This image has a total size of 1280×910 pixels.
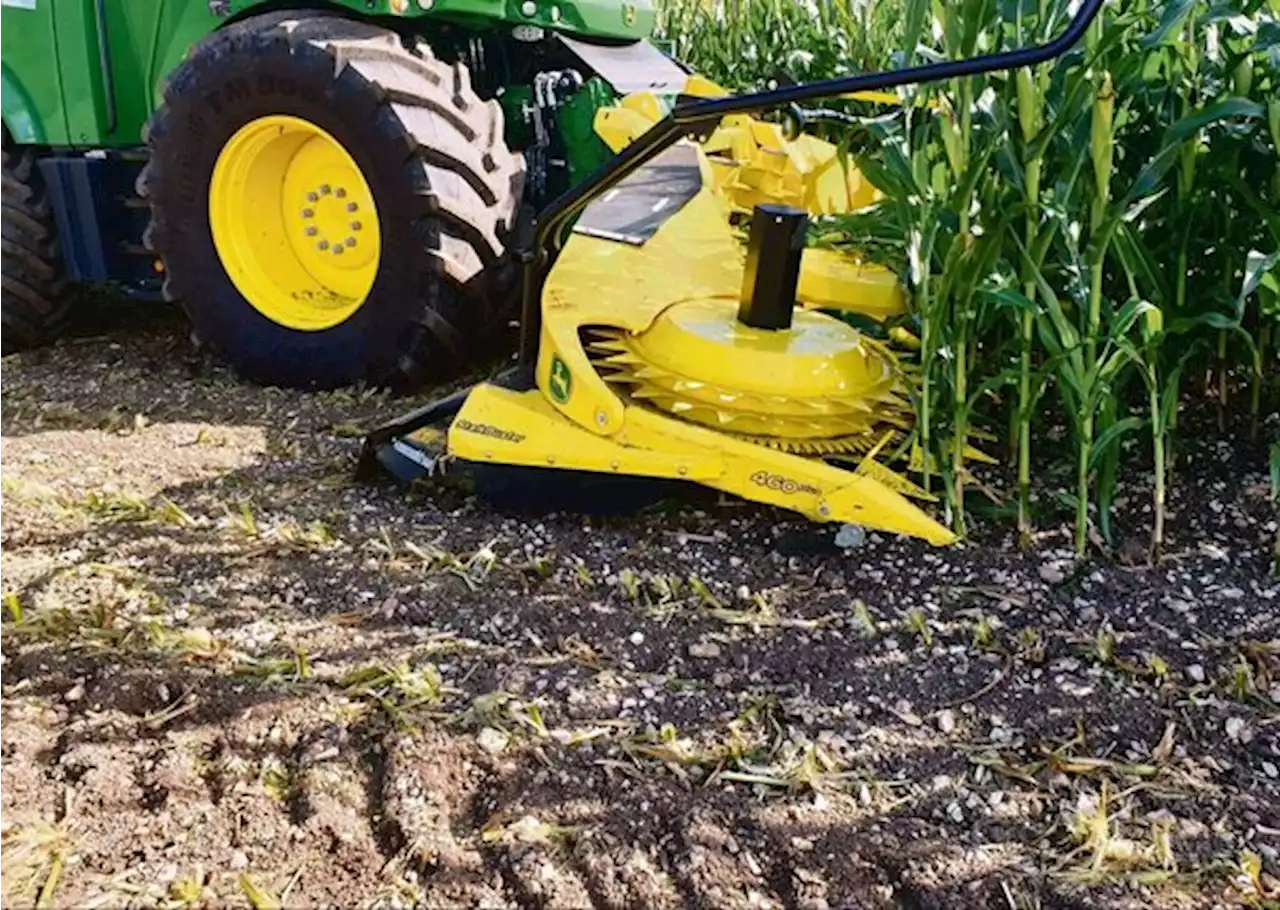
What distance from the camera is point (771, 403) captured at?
237cm

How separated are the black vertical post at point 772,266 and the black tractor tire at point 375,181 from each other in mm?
991

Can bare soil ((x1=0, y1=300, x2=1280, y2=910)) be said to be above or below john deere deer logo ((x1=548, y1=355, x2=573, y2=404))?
below

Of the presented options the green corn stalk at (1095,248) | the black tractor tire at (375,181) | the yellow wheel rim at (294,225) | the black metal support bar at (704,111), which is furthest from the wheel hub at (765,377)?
the yellow wheel rim at (294,225)

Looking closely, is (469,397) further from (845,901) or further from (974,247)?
(845,901)

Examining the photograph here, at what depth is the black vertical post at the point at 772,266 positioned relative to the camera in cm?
236

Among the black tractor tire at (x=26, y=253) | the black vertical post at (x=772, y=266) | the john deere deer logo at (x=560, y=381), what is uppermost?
the black vertical post at (x=772, y=266)

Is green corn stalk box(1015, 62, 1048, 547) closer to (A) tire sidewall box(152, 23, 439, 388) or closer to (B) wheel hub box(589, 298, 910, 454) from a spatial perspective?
(B) wheel hub box(589, 298, 910, 454)

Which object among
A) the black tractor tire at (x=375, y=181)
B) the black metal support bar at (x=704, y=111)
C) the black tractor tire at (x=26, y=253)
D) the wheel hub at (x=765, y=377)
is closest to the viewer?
the black metal support bar at (x=704, y=111)

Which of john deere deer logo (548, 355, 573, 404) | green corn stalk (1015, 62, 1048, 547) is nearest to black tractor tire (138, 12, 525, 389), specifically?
john deere deer logo (548, 355, 573, 404)

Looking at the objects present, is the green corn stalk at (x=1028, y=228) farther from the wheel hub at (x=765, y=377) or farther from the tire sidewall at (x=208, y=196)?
the tire sidewall at (x=208, y=196)

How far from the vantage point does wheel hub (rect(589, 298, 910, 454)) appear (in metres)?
2.35

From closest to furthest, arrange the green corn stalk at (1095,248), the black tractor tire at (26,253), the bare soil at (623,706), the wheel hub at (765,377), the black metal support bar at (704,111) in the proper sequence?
the bare soil at (623,706) → the black metal support bar at (704,111) → the green corn stalk at (1095,248) → the wheel hub at (765,377) → the black tractor tire at (26,253)

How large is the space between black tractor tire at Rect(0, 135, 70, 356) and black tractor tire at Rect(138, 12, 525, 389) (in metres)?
0.65

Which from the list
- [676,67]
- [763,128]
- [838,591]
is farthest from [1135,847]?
[676,67]
